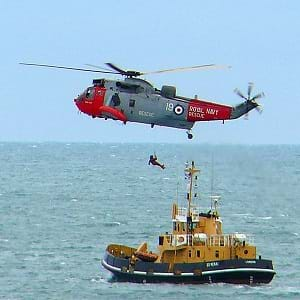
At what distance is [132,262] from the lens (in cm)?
9131

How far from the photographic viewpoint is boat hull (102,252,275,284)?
90.1 meters

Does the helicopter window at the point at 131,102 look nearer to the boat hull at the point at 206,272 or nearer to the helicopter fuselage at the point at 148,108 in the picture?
the helicopter fuselage at the point at 148,108

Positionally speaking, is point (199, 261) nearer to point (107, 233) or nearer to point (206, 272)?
point (206, 272)

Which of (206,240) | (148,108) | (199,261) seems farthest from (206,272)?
(148,108)

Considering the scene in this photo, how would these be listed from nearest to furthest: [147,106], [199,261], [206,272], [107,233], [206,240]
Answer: [147,106] → [206,272] → [199,261] → [206,240] → [107,233]

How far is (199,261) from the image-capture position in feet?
297

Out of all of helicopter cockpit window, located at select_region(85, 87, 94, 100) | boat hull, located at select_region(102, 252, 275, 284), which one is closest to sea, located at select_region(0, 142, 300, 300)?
boat hull, located at select_region(102, 252, 275, 284)

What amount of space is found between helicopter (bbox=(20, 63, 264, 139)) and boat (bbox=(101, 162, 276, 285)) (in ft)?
71.0

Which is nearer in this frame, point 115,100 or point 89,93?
point 115,100

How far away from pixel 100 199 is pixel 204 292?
89.3 metres

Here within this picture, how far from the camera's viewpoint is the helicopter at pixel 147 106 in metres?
68.8

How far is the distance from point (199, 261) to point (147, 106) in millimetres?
23433

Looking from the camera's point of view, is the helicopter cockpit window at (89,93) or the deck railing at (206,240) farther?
the deck railing at (206,240)

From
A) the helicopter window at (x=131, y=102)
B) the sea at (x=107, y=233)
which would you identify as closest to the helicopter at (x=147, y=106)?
the helicopter window at (x=131, y=102)
